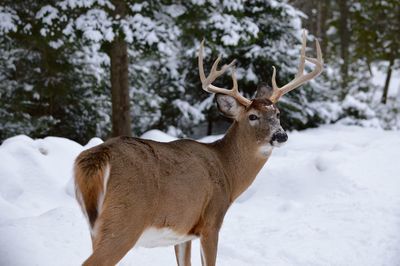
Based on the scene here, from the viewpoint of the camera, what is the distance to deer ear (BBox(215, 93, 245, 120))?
16.3 feet

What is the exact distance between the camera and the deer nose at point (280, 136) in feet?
15.2

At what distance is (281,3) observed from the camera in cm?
1123

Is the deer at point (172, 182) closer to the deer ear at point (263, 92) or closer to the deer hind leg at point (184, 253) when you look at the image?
the deer hind leg at point (184, 253)

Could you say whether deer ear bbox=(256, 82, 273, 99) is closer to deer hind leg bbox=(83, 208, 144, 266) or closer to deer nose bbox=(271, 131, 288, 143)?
deer nose bbox=(271, 131, 288, 143)

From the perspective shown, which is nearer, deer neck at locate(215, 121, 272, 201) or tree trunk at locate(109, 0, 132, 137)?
deer neck at locate(215, 121, 272, 201)

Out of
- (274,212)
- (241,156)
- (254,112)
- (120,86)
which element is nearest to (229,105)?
(254,112)

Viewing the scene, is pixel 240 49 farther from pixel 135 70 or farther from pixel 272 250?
pixel 272 250

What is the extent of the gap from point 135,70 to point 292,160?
Answer: 5169mm

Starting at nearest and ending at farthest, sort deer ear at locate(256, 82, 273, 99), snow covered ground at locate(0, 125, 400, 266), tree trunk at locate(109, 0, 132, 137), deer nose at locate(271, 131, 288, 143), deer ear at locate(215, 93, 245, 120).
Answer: deer nose at locate(271, 131, 288, 143), deer ear at locate(215, 93, 245, 120), snow covered ground at locate(0, 125, 400, 266), deer ear at locate(256, 82, 273, 99), tree trunk at locate(109, 0, 132, 137)

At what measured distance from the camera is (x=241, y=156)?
4.93 m

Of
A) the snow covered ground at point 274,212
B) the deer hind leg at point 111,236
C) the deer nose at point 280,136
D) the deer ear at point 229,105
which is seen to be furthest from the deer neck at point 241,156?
the deer hind leg at point 111,236

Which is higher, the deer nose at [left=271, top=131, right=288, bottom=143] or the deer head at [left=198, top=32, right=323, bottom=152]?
the deer head at [left=198, top=32, right=323, bottom=152]

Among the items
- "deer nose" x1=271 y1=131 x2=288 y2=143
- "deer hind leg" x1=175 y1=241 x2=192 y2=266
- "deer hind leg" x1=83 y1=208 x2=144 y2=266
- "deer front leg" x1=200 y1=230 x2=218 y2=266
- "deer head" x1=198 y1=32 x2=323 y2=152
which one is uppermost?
"deer head" x1=198 y1=32 x2=323 y2=152

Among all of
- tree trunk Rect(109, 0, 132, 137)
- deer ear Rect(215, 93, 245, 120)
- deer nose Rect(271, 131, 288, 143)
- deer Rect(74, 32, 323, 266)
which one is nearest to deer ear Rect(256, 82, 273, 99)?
deer Rect(74, 32, 323, 266)
